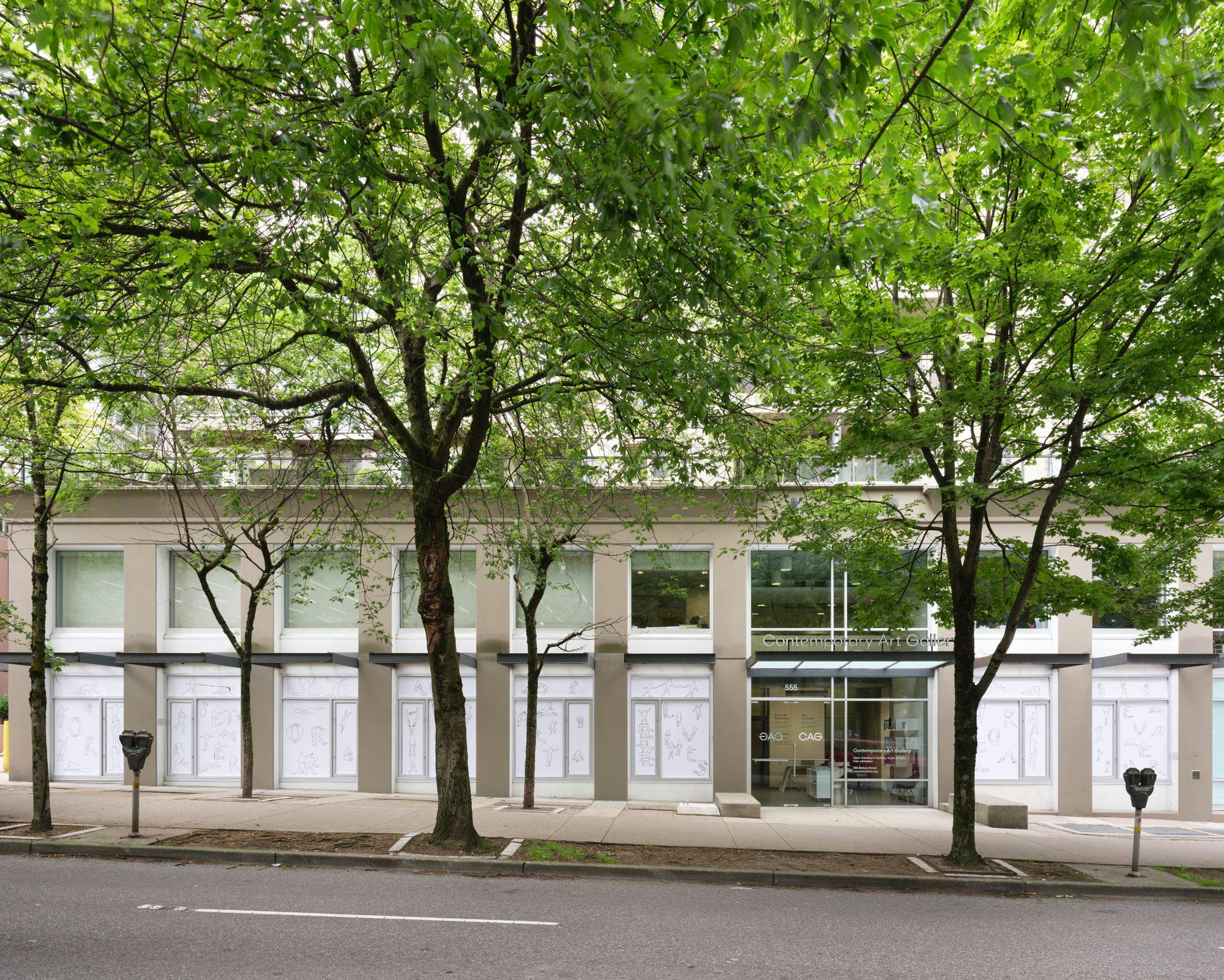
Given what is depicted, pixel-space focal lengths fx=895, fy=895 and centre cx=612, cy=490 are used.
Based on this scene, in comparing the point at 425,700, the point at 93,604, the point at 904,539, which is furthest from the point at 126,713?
the point at 904,539

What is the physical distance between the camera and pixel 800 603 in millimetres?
18391

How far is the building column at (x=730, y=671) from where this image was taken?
58.7 ft

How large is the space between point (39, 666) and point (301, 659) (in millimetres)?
6234

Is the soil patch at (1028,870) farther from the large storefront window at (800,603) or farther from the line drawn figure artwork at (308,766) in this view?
the line drawn figure artwork at (308,766)

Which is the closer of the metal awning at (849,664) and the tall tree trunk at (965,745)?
the tall tree trunk at (965,745)

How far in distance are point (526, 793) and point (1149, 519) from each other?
10.3m

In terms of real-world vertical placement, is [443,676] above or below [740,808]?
above

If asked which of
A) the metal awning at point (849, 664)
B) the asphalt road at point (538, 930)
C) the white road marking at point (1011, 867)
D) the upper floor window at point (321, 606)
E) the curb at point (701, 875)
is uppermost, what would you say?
the upper floor window at point (321, 606)

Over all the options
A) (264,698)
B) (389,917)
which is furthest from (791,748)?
(389,917)

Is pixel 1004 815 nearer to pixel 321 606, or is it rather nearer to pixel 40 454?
pixel 321 606

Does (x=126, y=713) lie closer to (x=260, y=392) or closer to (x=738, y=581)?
(x=260, y=392)

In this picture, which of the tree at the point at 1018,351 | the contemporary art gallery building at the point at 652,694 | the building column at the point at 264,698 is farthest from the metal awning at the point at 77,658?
the tree at the point at 1018,351

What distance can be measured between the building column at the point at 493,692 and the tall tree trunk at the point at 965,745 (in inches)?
374

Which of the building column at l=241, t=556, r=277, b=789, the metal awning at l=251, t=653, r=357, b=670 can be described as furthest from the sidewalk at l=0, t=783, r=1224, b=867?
the metal awning at l=251, t=653, r=357, b=670
